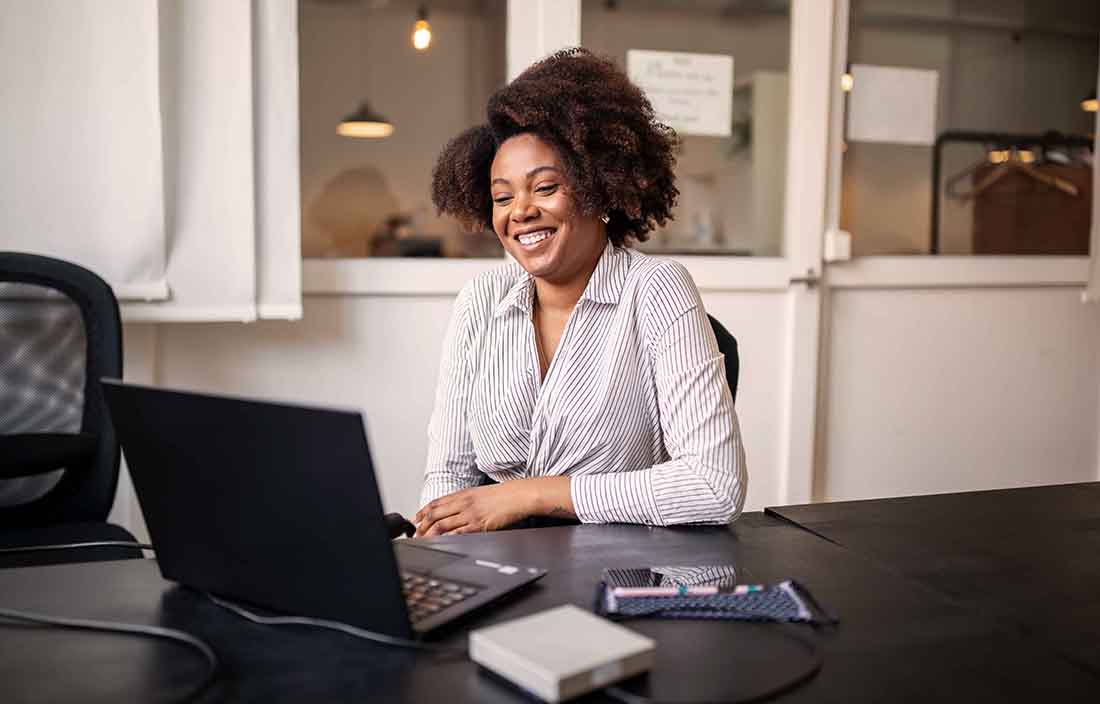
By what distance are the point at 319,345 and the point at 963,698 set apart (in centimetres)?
212

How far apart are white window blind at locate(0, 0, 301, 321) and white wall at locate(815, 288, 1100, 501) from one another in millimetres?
1723

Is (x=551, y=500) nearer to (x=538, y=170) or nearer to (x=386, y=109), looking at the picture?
(x=538, y=170)

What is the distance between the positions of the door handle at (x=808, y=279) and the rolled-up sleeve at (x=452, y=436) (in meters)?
1.61

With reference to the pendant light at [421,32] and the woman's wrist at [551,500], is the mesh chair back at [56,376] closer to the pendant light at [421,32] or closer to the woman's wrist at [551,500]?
the woman's wrist at [551,500]

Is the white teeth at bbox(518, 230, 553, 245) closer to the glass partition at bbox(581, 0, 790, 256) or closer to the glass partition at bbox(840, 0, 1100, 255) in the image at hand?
the glass partition at bbox(581, 0, 790, 256)

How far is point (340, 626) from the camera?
3.14 feet

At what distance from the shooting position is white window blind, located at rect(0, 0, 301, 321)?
7.54 feet

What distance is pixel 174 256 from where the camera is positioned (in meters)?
2.44

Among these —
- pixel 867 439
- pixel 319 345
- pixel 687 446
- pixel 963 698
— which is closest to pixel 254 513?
pixel 963 698

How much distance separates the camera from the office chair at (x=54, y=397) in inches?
74.4

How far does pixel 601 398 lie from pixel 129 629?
0.84 m

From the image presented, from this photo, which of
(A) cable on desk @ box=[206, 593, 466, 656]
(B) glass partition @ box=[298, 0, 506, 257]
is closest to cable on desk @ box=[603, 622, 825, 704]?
(A) cable on desk @ box=[206, 593, 466, 656]

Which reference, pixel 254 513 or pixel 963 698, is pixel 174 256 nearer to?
pixel 254 513

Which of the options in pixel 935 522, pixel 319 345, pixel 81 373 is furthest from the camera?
pixel 319 345
